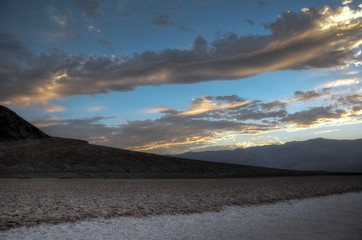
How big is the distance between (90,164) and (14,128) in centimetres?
5175

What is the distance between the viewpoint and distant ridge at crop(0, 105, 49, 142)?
97125 millimetres

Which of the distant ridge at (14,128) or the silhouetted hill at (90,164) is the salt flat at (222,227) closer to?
the silhouetted hill at (90,164)

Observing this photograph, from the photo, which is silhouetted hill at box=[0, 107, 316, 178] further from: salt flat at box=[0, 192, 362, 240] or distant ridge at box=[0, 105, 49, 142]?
salt flat at box=[0, 192, 362, 240]

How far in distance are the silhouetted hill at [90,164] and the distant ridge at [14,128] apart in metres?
23.1

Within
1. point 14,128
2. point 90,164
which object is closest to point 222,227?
point 90,164

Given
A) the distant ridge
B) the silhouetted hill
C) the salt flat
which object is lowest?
the salt flat

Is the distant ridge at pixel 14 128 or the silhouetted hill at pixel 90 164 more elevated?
the distant ridge at pixel 14 128

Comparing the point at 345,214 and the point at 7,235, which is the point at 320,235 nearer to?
the point at 345,214

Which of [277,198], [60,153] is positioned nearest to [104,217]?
[277,198]

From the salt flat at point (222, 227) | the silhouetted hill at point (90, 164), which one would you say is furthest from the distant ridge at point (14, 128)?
the salt flat at point (222, 227)

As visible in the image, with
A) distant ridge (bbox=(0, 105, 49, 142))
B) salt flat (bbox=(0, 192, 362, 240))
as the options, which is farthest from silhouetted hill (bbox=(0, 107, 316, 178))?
salt flat (bbox=(0, 192, 362, 240))

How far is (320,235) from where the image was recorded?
11.6 metres

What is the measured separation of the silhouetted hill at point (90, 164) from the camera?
179 ft

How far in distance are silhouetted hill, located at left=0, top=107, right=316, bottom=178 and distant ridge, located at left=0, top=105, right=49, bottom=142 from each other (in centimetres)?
2306
